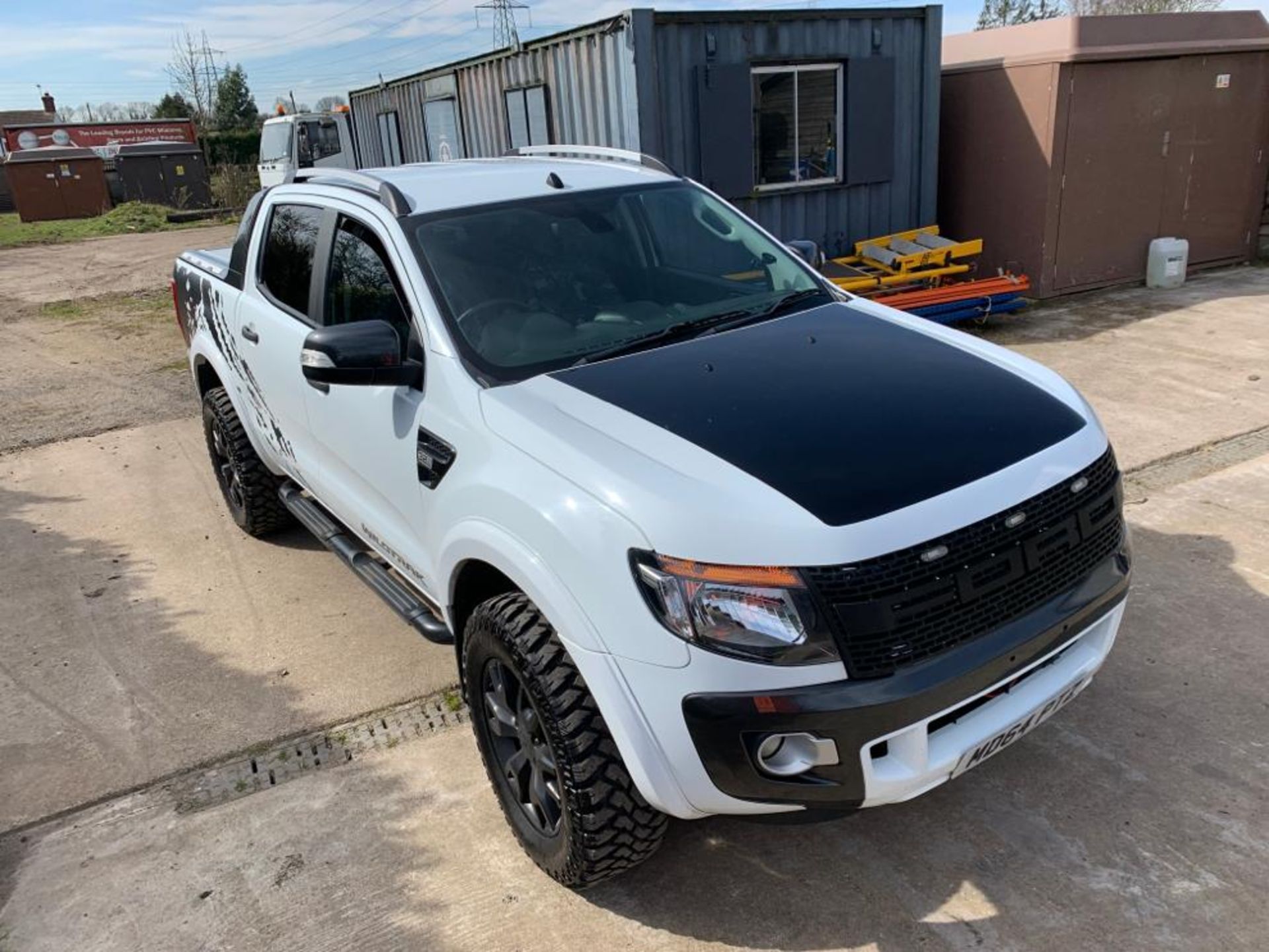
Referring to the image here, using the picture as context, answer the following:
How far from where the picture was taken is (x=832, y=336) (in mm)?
3090

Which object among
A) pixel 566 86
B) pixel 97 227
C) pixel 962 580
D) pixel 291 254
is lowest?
pixel 97 227

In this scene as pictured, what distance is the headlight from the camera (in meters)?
2.10

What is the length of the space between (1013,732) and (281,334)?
122 inches

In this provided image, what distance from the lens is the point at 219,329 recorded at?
4801 millimetres

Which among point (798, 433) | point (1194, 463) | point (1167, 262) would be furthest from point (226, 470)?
point (1167, 262)

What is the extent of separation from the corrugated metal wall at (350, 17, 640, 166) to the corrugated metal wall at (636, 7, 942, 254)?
28 centimetres

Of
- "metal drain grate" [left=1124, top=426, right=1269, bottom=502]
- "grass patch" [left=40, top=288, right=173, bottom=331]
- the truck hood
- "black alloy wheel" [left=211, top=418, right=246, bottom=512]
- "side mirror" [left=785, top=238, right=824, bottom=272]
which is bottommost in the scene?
"metal drain grate" [left=1124, top=426, right=1269, bottom=502]

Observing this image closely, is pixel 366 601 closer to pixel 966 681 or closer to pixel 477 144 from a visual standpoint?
pixel 966 681

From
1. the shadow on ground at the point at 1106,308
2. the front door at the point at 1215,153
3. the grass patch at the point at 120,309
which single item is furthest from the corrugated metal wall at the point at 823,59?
the grass patch at the point at 120,309

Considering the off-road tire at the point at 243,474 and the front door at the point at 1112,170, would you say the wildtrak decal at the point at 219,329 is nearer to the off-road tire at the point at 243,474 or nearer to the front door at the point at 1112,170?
the off-road tire at the point at 243,474

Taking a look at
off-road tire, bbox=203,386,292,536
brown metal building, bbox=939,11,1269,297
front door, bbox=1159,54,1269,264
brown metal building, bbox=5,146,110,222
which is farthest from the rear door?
brown metal building, bbox=5,146,110,222

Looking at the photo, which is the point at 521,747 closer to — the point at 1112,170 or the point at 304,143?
the point at 1112,170

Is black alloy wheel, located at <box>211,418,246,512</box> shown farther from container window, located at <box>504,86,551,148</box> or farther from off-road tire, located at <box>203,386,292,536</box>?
container window, located at <box>504,86,551,148</box>

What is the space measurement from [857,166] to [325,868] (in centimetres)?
803
